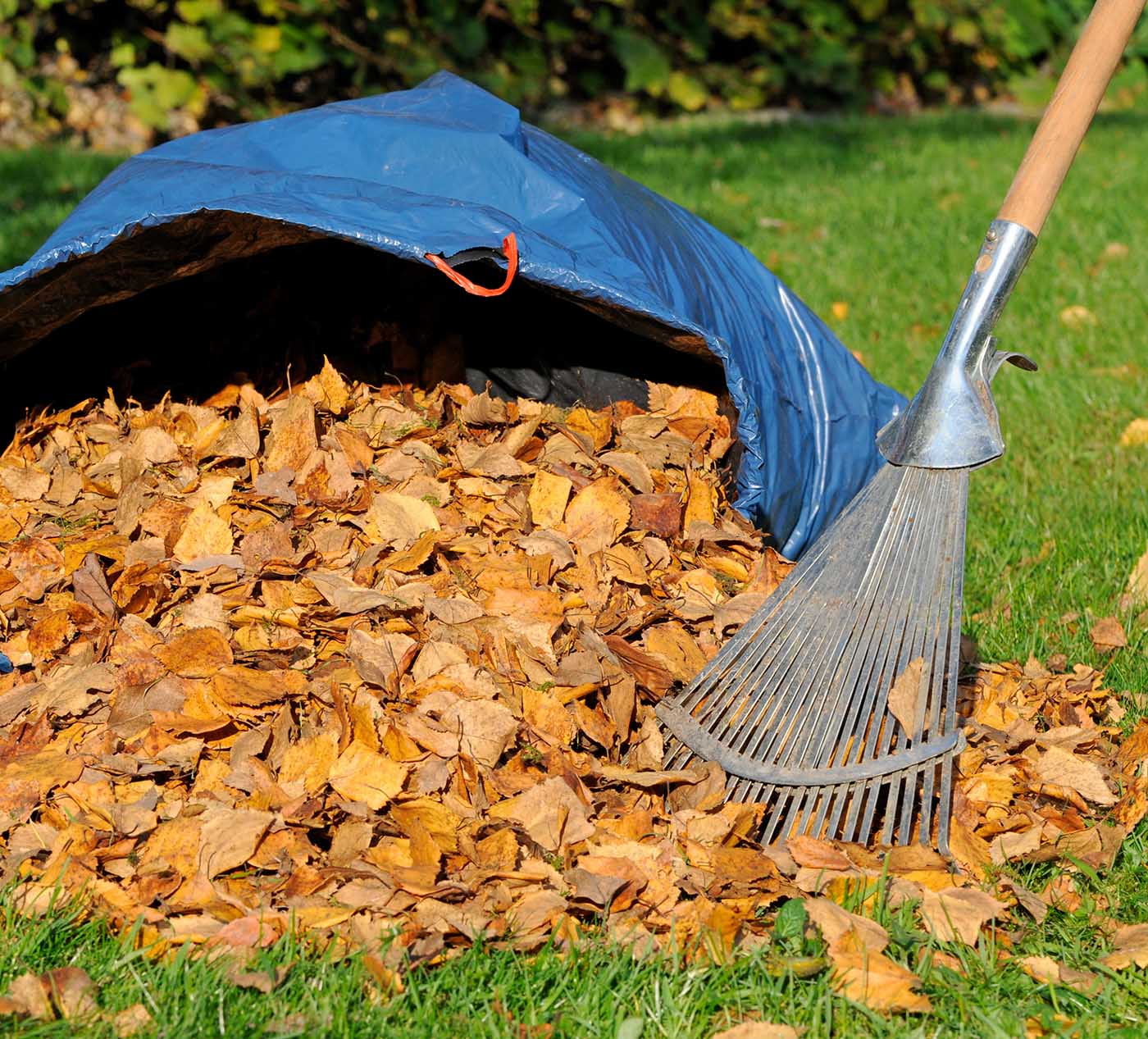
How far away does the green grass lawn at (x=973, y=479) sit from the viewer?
1.67 m

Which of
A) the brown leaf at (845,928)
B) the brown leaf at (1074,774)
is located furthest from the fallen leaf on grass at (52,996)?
the brown leaf at (1074,774)

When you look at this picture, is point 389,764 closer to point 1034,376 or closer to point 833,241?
point 1034,376

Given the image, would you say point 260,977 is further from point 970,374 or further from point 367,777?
point 970,374

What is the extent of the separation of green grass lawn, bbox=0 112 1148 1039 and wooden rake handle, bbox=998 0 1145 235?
0.89 metres

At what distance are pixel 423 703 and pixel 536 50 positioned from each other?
5691 millimetres

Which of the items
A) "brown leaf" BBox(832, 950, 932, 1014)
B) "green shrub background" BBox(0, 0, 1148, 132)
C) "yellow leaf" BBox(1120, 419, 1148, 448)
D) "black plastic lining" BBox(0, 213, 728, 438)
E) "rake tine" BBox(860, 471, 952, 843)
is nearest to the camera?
"brown leaf" BBox(832, 950, 932, 1014)

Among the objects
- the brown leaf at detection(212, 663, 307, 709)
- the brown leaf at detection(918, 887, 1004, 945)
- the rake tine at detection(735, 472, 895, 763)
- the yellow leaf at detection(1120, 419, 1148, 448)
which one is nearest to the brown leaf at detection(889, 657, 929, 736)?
the rake tine at detection(735, 472, 895, 763)

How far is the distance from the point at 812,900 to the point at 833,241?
3704mm

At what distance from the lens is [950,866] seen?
1.93 m

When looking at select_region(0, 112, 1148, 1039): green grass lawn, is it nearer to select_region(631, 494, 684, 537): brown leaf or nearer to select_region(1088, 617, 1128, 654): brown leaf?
select_region(1088, 617, 1128, 654): brown leaf

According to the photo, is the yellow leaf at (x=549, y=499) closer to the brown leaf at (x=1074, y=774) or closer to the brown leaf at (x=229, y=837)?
the brown leaf at (x=229, y=837)

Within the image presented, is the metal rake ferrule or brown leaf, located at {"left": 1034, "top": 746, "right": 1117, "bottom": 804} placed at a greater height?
the metal rake ferrule

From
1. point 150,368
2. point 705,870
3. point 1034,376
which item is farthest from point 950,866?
point 1034,376

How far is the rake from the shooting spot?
2.00 meters
